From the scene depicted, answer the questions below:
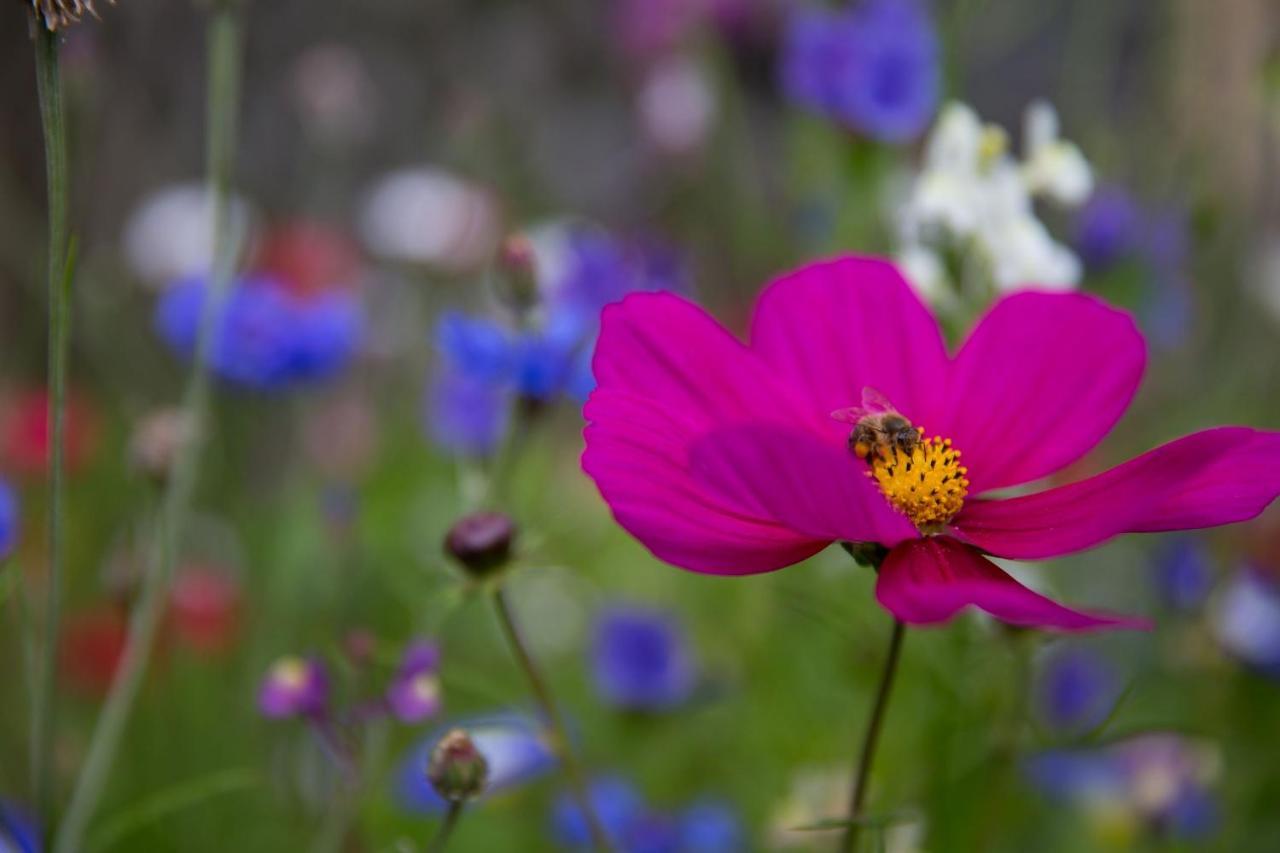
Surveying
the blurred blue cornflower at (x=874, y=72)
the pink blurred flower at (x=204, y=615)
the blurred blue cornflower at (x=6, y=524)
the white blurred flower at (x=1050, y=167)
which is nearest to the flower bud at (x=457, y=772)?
the blurred blue cornflower at (x=6, y=524)

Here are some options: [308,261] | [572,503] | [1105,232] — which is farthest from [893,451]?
[308,261]

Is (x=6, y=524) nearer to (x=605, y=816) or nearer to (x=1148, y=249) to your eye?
(x=605, y=816)

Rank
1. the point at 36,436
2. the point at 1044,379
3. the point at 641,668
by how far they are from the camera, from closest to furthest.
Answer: the point at 1044,379, the point at 641,668, the point at 36,436

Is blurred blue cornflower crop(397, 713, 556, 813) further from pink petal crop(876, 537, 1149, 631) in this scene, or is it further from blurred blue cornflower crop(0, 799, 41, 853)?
pink petal crop(876, 537, 1149, 631)

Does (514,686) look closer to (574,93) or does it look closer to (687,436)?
(687,436)

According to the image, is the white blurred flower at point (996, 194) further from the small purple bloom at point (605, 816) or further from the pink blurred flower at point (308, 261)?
the pink blurred flower at point (308, 261)

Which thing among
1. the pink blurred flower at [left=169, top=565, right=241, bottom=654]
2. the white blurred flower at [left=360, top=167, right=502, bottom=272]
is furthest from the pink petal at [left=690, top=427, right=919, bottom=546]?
the white blurred flower at [left=360, top=167, right=502, bottom=272]
